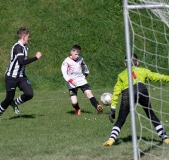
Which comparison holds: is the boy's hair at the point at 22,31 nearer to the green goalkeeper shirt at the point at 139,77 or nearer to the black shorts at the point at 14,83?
the black shorts at the point at 14,83

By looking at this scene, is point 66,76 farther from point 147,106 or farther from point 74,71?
point 147,106

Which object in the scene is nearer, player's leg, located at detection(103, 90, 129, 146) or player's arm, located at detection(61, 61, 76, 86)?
player's leg, located at detection(103, 90, 129, 146)

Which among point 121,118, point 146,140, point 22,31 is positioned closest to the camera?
point 121,118

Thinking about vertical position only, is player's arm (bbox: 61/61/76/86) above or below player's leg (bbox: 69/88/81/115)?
above

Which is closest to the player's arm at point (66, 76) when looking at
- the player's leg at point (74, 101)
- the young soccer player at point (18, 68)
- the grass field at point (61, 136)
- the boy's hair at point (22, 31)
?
the player's leg at point (74, 101)

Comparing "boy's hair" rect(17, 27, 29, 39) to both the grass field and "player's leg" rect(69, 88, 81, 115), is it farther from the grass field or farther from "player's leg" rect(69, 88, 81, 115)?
"player's leg" rect(69, 88, 81, 115)

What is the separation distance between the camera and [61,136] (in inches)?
341

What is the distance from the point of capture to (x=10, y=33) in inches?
846

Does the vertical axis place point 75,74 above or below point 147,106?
above

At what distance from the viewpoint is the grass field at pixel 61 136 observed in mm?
7234

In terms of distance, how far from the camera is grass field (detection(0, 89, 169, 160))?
7234 mm

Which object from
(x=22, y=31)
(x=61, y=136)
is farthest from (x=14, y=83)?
(x=61, y=136)

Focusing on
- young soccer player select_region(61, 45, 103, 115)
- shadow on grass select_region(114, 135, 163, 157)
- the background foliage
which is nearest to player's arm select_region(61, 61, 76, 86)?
young soccer player select_region(61, 45, 103, 115)

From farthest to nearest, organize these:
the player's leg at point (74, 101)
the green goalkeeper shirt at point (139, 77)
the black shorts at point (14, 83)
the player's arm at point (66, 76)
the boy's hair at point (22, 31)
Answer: the player's leg at point (74, 101) → the player's arm at point (66, 76) → the black shorts at point (14, 83) → the boy's hair at point (22, 31) → the green goalkeeper shirt at point (139, 77)
